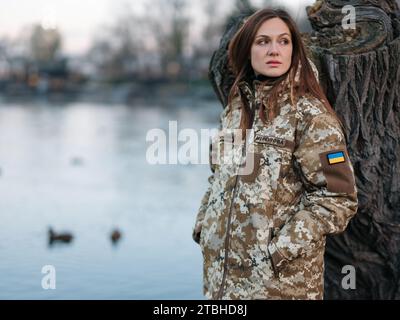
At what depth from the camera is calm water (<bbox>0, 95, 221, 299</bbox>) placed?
523cm

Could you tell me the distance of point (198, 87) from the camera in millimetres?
45594

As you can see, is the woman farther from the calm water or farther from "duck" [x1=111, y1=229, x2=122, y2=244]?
"duck" [x1=111, y1=229, x2=122, y2=244]

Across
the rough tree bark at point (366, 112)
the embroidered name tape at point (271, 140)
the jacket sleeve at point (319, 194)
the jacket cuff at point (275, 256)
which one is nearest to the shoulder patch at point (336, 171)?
the jacket sleeve at point (319, 194)

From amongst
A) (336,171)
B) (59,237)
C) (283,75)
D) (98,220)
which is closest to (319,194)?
(336,171)

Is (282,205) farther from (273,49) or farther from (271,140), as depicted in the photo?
(273,49)

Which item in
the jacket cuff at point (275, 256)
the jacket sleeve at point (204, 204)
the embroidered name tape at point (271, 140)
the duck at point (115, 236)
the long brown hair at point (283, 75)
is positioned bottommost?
the duck at point (115, 236)

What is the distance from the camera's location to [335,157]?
8.33 ft

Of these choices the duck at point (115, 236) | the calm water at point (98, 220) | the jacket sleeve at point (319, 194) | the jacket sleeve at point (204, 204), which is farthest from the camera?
the duck at point (115, 236)

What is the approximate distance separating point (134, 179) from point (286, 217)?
809 cm

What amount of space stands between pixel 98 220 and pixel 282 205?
16.6ft

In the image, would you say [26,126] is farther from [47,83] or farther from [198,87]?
[47,83]

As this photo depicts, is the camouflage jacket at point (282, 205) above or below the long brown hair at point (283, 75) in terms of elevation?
below

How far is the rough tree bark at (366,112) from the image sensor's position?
3.40 m

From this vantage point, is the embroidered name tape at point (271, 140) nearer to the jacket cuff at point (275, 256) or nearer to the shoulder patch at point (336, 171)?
the shoulder patch at point (336, 171)
